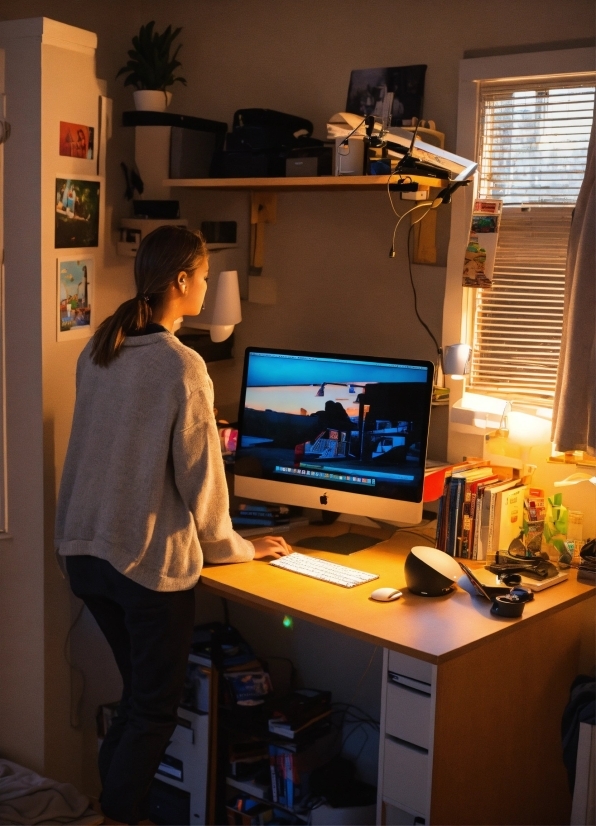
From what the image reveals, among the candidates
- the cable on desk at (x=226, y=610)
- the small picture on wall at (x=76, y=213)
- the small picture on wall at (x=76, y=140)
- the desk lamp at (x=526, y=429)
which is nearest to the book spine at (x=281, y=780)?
the cable on desk at (x=226, y=610)

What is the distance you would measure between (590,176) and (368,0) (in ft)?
3.05

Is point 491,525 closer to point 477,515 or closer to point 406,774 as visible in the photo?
point 477,515

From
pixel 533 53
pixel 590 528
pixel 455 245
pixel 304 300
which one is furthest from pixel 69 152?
pixel 590 528

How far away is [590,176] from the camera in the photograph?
2.31m

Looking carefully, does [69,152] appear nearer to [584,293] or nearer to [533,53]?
[533,53]

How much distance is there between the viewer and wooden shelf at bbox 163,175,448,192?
249cm

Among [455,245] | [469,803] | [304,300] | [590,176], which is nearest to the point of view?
[469,803]

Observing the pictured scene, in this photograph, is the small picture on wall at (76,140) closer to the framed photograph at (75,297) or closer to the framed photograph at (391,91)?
the framed photograph at (75,297)

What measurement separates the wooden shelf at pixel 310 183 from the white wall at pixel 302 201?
0.36 ft

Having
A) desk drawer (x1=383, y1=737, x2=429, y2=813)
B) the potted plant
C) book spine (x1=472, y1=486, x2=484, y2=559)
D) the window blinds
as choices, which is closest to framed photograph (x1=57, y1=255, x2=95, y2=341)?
the potted plant

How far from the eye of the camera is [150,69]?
2938 millimetres

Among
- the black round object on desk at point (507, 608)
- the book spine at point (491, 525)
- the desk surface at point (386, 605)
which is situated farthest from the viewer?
the book spine at point (491, 525)

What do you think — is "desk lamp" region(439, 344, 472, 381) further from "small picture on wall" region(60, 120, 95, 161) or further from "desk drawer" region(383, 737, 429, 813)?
"small picture on wall" region(60, 120, 95, 161)

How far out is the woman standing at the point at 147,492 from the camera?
2.22 meters
